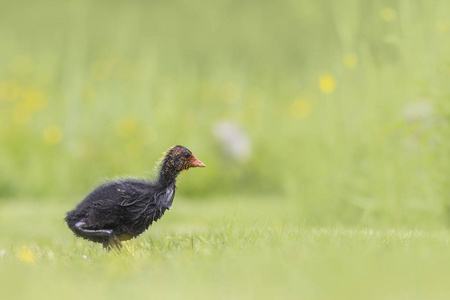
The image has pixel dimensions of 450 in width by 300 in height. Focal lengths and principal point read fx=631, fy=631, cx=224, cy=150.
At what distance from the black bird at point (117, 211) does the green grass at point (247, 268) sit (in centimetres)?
12

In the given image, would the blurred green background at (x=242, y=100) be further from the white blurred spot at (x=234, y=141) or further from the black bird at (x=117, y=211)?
the black bird at (x=117, y=211)

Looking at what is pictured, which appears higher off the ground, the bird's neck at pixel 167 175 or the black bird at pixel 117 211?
the bird's neck at pixel 167 175

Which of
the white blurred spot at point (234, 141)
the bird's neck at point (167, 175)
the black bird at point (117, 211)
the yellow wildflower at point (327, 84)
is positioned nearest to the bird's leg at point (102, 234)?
the black bird at point (117, 211)

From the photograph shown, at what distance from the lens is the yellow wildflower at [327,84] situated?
27.4 ft

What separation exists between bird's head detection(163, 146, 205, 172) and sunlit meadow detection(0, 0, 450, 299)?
499 mm

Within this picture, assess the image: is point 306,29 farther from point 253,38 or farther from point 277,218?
point 253,38

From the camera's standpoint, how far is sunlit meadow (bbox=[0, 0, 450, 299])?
10.4 feet

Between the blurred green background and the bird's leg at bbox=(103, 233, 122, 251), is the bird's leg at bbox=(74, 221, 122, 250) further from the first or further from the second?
the blurred green background

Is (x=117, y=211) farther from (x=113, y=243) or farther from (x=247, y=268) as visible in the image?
(x=247, y=268)

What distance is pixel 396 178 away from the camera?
6918mm

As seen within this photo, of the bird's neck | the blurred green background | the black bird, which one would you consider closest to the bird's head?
the bird's neck

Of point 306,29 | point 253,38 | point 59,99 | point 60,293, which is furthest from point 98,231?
point 253,38

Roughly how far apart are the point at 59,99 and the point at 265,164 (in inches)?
168

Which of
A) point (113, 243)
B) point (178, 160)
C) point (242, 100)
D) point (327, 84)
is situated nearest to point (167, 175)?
point (178, 160)
